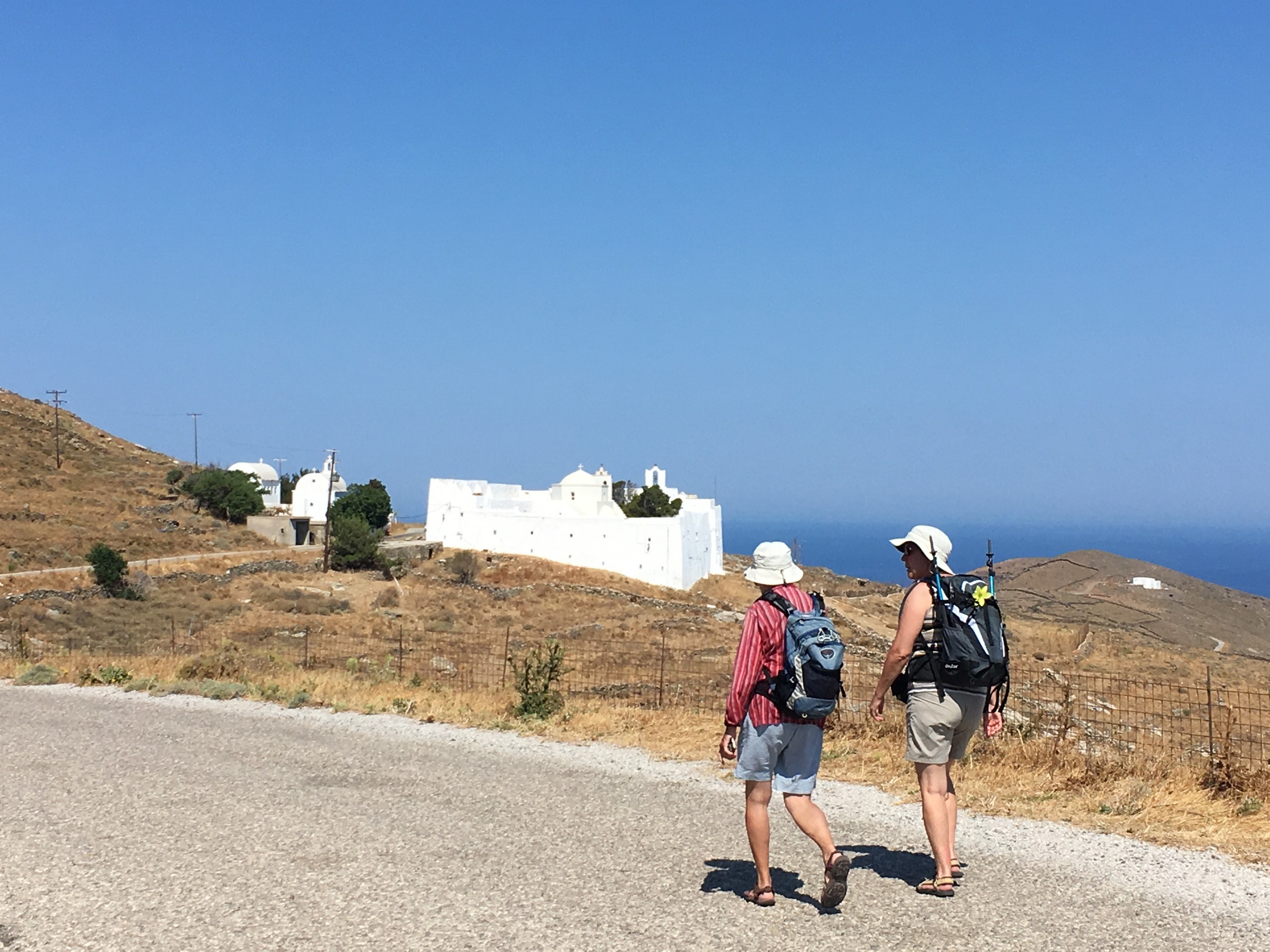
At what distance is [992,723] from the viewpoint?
17.9ft

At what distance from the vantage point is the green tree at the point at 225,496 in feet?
200

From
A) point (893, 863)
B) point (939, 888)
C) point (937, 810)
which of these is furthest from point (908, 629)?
point (893, 863)

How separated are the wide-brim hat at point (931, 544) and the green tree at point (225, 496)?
60.2 meters

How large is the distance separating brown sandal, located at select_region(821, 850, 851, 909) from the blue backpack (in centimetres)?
66

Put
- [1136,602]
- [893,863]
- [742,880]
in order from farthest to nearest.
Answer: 1. [1136,602]
2. [893,863]
3. [742,880]

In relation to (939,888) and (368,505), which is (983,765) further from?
(368,505)

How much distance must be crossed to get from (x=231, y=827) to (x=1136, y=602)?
45.6 m

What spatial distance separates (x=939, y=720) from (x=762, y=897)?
1192 millimetres

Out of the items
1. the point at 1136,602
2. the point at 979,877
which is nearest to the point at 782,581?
the point at 979,877

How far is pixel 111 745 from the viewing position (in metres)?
9.36

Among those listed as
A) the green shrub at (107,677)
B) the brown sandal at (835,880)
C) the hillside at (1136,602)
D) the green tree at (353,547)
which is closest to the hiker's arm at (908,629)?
the brown sandal at (835,880)

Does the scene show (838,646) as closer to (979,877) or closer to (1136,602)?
(979,877)

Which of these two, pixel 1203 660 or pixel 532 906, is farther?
pixel 1203 660

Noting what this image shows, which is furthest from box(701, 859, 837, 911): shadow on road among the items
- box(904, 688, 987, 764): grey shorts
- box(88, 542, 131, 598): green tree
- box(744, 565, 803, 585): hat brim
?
box(88, 542, 131, 598): green tree
